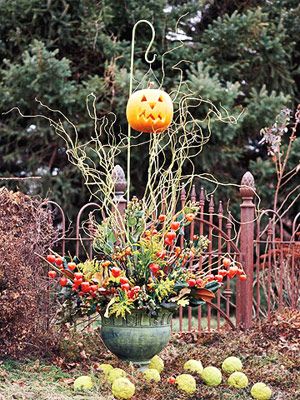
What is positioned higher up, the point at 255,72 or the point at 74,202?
the point at 255,72

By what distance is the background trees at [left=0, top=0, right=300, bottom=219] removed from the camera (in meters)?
8.17

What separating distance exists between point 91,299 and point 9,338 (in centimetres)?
70

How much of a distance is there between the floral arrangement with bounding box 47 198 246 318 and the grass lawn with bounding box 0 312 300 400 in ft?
1.49

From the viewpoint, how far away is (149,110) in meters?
4.98

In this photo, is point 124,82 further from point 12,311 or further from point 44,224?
point 12,311

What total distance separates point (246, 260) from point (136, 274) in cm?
185

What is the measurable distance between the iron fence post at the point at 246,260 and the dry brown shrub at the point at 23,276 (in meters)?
1.97

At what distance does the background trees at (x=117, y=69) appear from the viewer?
8172 mm

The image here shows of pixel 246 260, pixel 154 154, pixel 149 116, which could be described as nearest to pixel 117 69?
pixel 246 260

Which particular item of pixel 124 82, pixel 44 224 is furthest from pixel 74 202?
pixel 44 224

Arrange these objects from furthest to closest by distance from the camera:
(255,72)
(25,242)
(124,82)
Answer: (255,72), (124,82), (25,242)

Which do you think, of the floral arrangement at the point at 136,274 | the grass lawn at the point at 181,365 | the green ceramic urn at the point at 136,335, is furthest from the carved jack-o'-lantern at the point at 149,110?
the grass lawn at the point at 181,365

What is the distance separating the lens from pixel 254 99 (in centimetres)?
862

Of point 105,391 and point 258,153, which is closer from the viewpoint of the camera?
point 105,391
